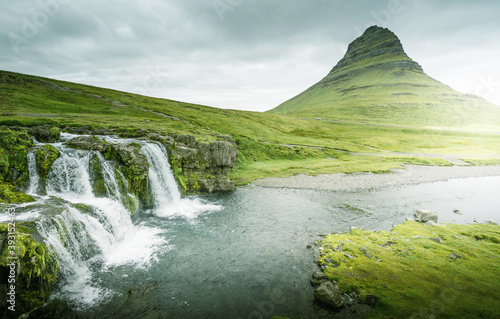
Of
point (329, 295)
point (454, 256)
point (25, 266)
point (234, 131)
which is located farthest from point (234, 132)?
point (25, 266)

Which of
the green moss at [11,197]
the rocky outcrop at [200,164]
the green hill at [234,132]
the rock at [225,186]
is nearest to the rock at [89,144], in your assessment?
the green hill at [234,132]

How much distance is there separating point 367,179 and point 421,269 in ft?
123

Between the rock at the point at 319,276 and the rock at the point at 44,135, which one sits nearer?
the rock at the point at 319,276

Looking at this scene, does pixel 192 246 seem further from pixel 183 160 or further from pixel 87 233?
pixel 183 160

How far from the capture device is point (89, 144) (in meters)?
28.7

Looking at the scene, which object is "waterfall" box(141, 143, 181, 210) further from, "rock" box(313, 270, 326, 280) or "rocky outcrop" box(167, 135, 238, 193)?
"rock" box(313, 270, 326, 280)

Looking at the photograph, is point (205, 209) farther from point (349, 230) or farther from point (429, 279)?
point (429, 279)

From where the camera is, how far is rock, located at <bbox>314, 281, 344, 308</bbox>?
13818mm

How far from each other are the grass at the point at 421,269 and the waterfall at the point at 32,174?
28.9 m

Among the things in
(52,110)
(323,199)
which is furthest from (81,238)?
(52,110)

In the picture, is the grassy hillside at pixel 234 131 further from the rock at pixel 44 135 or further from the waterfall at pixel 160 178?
the rock at pixel 44 135

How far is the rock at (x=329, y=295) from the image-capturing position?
1382 cm

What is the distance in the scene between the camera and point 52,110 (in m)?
79.2

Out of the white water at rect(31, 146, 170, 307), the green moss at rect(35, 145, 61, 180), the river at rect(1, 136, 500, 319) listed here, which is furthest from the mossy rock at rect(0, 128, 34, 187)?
the river at rect(1, 136, 500, 319)
